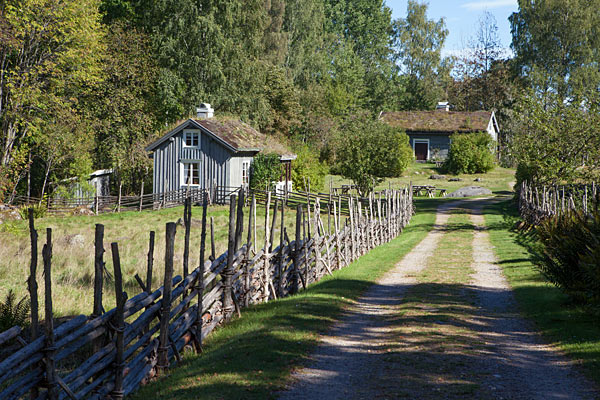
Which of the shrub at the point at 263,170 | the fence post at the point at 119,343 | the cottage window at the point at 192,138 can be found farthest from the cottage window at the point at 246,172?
the fence post at the point at 119,343

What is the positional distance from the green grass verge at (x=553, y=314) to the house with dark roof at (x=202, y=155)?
20.0 m

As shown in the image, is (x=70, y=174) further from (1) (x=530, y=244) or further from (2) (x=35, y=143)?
(1) (x=530, y=244)

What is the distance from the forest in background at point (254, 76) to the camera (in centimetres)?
3219

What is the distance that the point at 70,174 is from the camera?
36812mm

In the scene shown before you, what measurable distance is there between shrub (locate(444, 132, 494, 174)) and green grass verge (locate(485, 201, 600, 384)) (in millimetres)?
36669

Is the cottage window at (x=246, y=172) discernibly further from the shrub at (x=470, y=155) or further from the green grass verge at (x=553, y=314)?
the shrub at (x=470, y=155)

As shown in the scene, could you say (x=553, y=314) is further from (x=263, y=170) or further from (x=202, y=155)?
(x=202, y=155)

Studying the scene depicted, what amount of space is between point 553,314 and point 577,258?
126cm

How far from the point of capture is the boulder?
47312 millimetres

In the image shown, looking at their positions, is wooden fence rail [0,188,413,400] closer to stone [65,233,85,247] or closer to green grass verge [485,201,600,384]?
green grass verge [485,201,600,384]

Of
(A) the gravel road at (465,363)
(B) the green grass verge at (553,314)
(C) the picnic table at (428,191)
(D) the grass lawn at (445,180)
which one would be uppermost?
(D) the grass lawn at (445,180)

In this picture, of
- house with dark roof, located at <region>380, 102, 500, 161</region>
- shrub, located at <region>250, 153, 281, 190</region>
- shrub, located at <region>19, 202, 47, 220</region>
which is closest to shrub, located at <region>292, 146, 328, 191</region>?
shrub, located at <region>250, 153, 281, 190</region>

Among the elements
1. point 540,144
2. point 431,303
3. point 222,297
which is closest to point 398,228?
point 540,144

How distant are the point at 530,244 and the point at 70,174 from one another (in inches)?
1019
